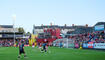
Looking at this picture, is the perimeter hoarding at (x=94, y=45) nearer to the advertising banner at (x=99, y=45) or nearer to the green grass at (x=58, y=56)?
the advertising banner at (x=99, y=45)

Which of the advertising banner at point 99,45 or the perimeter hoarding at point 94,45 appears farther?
the perimeter hoarding at point 94,45

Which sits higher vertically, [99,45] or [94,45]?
[99,45]

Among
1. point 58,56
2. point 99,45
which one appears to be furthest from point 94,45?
point 58,56

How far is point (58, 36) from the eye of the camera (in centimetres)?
8006

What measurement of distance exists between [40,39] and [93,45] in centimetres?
4096

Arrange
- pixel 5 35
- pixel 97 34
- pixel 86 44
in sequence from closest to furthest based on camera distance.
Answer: pixel 86 44 < pixel 97 34 < pixel 5 35

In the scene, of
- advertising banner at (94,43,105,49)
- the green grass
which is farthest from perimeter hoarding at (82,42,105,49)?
the green grass

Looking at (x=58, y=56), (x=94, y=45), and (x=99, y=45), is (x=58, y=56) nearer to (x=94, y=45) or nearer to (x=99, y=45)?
(x=99, y=45)

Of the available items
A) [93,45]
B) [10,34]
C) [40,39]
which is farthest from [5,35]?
[93,45]

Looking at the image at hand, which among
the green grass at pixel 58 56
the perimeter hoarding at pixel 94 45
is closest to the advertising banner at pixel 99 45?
the perimeter hoarding at pixel 94 45

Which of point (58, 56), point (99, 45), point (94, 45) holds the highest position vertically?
point (99, 45)

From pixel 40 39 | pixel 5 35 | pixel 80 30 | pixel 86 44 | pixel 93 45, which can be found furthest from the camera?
pixel 5 35

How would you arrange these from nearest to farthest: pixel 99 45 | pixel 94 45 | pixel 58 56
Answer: pixel 58 56 → pixel 99 45 → pixel 94 45

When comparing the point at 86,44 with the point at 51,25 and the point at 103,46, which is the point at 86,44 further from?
the point at 51,25
